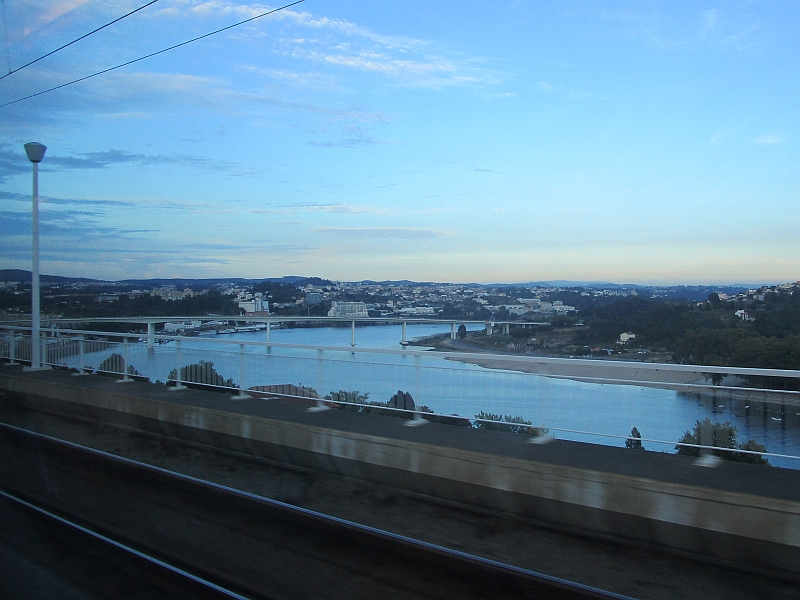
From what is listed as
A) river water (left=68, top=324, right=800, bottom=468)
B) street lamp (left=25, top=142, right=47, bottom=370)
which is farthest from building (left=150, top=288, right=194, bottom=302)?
river water (left=68, top=324, right=800, bottom=468)

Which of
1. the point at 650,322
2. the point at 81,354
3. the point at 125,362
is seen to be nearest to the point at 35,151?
the point at 81,354

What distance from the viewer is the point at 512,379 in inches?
313

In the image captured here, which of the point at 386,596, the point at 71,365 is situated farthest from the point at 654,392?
the point at 71,365

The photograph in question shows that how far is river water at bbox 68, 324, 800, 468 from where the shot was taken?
22.0 ft

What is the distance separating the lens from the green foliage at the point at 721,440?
22.6 ft

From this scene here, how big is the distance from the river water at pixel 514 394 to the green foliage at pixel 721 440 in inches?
3.3

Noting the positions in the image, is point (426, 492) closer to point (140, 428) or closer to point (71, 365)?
point (140, 428)

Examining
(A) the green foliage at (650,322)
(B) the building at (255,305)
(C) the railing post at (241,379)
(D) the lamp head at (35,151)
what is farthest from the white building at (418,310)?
(D) the lamp head at (35,151)

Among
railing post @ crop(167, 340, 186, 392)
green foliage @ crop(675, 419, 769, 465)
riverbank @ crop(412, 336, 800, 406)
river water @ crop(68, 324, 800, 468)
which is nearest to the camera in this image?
riverbank @ crop(412, 336, 800, 406)

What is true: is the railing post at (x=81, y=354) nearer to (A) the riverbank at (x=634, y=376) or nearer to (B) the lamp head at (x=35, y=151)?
(B) the lamp head at (x=35, y=151)

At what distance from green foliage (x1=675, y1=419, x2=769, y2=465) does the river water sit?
0.08 metres

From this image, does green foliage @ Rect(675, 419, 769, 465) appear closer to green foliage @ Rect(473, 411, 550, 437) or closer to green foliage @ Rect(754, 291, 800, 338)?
green foliage @ Rect(473, 411, 550, 437)

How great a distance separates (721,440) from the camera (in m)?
6.96

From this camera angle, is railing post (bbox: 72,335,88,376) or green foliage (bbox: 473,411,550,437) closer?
green foliage (bbox: 473,411,550,437)
